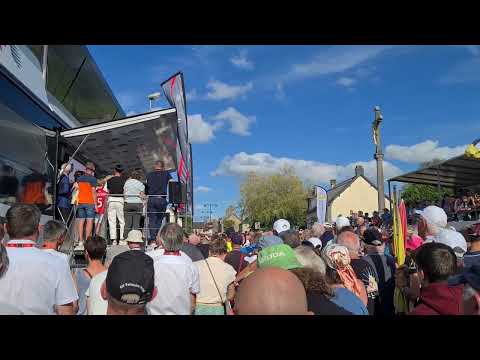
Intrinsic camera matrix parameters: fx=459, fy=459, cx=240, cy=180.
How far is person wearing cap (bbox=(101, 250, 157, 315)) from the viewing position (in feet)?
8.21

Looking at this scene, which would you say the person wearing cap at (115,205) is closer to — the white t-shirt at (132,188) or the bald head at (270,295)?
the white t-shirt at (132,188)

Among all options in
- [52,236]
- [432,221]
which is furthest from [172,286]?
[432,221]

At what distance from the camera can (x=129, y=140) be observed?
988cm

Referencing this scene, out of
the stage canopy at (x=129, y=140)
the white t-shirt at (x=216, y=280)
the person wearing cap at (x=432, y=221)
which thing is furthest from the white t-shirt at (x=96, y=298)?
the stage canopy at (x=129, y=140)

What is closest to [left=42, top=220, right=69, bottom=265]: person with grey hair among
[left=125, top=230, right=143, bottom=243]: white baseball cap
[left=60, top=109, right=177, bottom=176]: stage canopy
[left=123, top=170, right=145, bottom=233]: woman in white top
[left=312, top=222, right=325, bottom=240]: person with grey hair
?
[left=125, top=230, right=143, bottom=243]: white baseball cap

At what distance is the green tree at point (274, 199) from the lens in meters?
74.8

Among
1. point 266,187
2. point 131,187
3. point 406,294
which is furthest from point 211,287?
point 266,187

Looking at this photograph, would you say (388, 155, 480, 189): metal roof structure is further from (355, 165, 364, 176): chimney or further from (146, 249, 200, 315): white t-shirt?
(355, 165, 364, 176): chimney

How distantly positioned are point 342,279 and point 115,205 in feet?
21.0

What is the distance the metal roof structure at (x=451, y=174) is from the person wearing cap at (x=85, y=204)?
1231 cm

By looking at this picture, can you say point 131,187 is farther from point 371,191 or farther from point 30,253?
point 371,191
